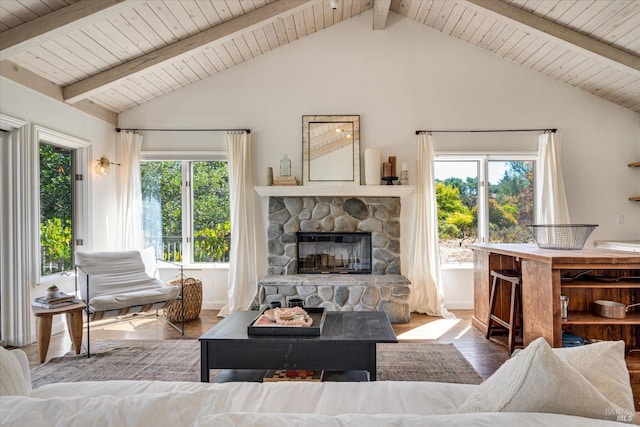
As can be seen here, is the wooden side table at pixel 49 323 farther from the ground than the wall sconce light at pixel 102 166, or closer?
closer

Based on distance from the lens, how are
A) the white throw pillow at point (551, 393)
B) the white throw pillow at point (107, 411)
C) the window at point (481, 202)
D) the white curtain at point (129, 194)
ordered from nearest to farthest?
the white throw pillow at point (107, 411) < the white throw pillow at point (551, 393) < the white curtain at point (129, 194) < the window at point (481, 202)

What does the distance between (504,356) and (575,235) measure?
3.79 ft

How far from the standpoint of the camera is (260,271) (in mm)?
4797

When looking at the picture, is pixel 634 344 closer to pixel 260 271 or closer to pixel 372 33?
pixel 260 271

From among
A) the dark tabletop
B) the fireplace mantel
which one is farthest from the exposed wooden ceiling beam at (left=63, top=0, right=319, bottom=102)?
the dark tabletop

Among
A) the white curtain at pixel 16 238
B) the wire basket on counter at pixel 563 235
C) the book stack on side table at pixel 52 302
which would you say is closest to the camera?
the wire basket on counter at pixel 563 235

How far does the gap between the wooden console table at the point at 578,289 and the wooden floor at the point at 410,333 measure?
0.41 meters

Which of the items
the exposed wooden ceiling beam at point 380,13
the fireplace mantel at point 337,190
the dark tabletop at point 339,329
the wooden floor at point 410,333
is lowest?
the wooden floor at point 410,333

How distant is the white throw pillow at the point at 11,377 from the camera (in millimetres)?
1047

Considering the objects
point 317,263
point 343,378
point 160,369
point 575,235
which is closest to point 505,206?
point 575,235

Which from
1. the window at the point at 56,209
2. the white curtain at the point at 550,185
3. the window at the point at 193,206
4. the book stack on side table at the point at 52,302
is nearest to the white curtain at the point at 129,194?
the window at the point at 193,206

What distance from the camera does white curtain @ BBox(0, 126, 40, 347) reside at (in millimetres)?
3369

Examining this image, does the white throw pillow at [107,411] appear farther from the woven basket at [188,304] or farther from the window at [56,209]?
the window at [56,209]

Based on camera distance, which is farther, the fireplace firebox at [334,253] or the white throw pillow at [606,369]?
the fireplace firebox at [334,253]
